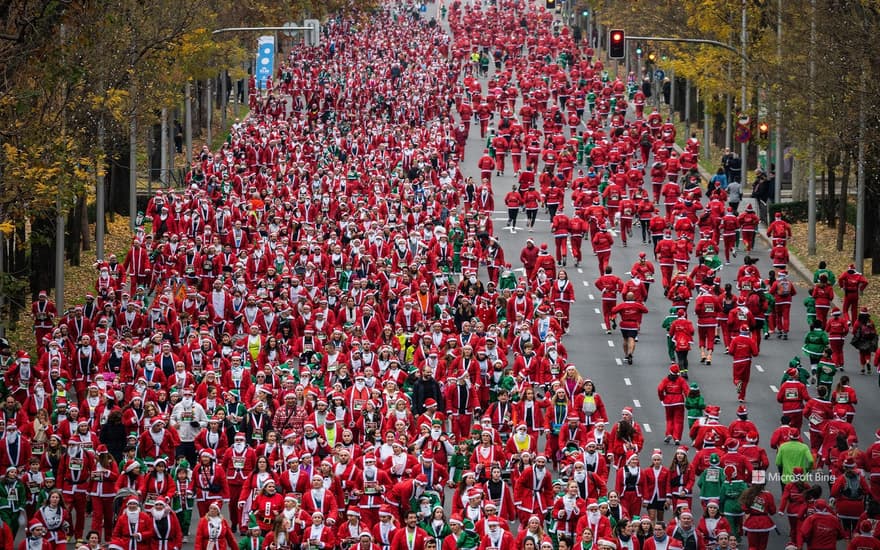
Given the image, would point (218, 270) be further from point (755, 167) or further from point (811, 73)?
point (755, 167)

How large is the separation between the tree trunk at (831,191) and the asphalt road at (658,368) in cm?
306

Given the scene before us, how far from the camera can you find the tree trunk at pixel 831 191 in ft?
141

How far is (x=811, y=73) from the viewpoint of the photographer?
40.8m

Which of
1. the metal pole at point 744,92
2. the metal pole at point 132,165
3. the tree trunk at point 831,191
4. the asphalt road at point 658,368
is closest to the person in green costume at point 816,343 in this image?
the asphalt road at point 658,368

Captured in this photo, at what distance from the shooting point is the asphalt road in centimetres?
2859

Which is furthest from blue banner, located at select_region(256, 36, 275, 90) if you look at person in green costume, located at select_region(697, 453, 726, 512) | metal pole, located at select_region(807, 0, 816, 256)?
person in green costume, located at select_region(697, 453, 726, 512)

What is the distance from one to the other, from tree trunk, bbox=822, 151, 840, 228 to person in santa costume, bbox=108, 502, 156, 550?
24.2 metres

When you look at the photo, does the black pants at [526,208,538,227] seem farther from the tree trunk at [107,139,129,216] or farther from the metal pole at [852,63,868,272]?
the tree trunk at [107,139,129,216]

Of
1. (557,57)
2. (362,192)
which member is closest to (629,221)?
(362,192)

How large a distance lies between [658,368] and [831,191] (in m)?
15.8

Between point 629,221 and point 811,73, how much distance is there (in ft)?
18.0

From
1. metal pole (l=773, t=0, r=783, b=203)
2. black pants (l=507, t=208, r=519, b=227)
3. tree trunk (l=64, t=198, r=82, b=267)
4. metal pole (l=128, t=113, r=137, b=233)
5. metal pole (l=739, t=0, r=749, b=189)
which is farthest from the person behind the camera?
metal pole (l=739, t=0, r=749, b=189)

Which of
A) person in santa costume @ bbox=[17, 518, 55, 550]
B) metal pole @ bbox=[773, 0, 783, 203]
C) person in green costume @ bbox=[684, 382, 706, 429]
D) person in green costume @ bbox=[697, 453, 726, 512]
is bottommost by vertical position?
person in santa costume @ bbox=[17, 518, 55, 550]

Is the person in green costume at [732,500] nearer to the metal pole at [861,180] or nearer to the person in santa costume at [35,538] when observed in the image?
the person in santa costume at [35,538]
